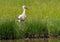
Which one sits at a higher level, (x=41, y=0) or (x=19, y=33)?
(x=41, y=0)

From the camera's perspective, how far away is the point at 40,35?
21.2m

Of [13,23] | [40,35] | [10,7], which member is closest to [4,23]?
[13,23]

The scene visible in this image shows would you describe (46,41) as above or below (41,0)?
below

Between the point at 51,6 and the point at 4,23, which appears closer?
the point at 4,23

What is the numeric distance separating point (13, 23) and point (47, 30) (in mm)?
1752

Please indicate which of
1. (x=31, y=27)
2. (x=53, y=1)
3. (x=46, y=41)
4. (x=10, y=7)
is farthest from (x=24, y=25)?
(x=53, y=1)

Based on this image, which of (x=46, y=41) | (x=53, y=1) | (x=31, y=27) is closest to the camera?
(x=46, y=41)

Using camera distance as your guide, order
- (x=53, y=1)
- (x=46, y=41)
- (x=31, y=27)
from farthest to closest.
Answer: (x=53, y=1) < (x=31, y=27) < (x=46, y=41)

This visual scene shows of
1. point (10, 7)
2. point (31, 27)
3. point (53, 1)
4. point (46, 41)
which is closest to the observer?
point (46, 41)

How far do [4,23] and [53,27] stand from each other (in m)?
2.54

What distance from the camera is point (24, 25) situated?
21516 mm

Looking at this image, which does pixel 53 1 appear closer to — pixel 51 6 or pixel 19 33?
pixel 51 6

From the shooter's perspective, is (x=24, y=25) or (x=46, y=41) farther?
(x=24, y=25)

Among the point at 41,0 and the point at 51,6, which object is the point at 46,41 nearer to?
the point at 51,6
